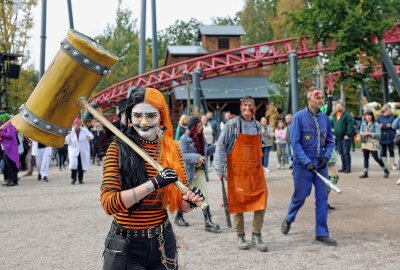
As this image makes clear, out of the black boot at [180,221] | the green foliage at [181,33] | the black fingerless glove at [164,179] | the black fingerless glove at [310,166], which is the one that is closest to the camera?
the black fingerless glove at [164,179]

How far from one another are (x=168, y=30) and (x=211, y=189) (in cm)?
5719

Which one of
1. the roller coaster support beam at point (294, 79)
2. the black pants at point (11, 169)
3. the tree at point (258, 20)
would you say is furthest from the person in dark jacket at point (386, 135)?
the tree at point (258, 20)

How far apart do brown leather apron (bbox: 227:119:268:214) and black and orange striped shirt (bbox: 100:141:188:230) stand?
2.80 metres

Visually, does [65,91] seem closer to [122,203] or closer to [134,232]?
[122,203]

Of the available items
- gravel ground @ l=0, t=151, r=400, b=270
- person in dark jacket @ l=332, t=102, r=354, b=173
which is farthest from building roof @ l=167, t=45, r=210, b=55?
gravel ground @ l=0, t=151, r=400, b=270

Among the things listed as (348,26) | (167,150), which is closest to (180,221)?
(167,150)

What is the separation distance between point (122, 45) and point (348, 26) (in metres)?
29.9

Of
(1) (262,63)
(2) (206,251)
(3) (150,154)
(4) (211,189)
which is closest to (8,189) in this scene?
(4) (211,189)

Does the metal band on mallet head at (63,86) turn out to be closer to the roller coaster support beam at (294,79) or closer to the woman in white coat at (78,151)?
the woman in white coat at (78,151)

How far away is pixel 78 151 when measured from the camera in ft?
38.8

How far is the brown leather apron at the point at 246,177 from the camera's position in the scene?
5.42 metres

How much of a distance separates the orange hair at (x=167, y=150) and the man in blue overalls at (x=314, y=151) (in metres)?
3.06

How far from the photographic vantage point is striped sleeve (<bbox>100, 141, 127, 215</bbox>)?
2443 mm

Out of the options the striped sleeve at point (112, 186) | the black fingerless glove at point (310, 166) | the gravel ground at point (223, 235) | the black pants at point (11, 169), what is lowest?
the gravel ground at point (223, 235)
